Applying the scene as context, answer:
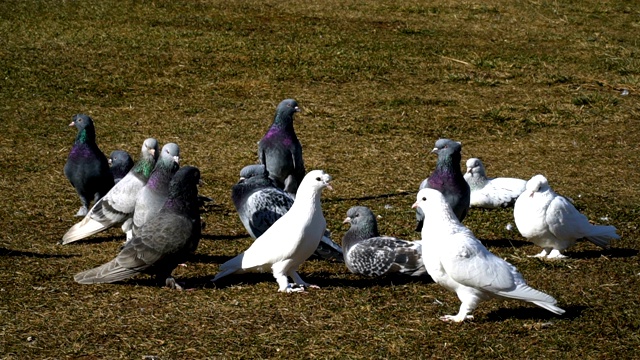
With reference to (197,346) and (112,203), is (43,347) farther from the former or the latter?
(112,203)

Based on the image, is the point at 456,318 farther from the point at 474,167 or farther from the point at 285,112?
the point at 474,167

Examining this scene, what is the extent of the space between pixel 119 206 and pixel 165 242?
1.06 metres

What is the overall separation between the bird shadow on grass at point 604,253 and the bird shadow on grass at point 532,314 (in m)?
1.15

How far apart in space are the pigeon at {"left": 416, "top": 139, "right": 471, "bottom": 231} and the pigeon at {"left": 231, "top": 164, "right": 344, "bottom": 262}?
888mm

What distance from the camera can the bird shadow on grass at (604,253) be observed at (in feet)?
22.5

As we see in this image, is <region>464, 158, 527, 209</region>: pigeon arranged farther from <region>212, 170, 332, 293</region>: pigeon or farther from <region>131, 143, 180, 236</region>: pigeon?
<region>131, 143, 180, 236</region>: pigeon

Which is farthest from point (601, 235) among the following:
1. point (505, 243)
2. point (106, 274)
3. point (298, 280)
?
point (106, 274)

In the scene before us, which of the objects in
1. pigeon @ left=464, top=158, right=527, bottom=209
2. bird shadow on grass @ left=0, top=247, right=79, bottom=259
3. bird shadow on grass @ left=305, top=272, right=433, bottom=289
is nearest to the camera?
bird shadow on grass @ left=305, top=272, right=433, bottom=289

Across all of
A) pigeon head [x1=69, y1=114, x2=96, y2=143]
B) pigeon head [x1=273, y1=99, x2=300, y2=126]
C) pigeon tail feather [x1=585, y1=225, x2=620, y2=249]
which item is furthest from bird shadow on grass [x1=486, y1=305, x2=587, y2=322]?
pigeon head [x1=69, y1=114, x2=96, y2=143]

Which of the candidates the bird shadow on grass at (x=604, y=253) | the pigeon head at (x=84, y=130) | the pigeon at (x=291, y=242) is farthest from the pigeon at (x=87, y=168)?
the bird shadow on grass at (x=604, y=253)

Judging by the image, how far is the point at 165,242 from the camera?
5.85 m

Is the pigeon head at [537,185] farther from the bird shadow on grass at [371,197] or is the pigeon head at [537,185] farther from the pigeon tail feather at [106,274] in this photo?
the pigeon tail feather at [106,274]

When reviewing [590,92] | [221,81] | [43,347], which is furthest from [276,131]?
[590,92]

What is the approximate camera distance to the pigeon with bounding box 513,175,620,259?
21.4 feet
